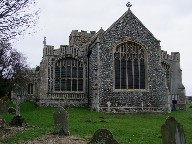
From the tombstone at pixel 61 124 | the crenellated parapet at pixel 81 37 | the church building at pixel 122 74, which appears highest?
the crenellated parapet at pixel 81 37

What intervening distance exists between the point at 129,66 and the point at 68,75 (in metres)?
6.32

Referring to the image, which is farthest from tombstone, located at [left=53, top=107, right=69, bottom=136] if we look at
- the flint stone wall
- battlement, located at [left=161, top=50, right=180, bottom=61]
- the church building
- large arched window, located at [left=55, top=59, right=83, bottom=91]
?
battlement, located at [left=161, top=50, right=180, bottom=61]

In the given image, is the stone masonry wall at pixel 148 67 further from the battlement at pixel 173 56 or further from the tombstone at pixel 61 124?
the tombstone at pixel 61 124

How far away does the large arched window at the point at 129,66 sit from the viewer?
30.8m

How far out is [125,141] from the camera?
13.9 m

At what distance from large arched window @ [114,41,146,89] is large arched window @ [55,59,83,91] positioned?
5.11 meters

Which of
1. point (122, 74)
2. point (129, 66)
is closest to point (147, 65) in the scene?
point (129, 66)

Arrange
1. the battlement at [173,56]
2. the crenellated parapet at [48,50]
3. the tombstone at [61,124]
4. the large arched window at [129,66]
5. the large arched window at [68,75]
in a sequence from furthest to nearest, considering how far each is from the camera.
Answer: the battlement at [173,56]
the crenellated parapet at [48,50]
the large arched window at [68,75]
the large arched window at [129,66]
the tombstone at [61,124]

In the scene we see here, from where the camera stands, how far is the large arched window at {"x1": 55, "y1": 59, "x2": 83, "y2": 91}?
112 feet

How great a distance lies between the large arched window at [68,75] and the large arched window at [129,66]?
16.8 ft

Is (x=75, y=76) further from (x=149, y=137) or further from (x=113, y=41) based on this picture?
(x=149, y=137)

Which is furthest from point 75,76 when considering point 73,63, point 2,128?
point 2,128

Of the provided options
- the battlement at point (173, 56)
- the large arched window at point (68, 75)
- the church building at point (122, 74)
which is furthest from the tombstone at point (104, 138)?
the battlement at point (173, 56)

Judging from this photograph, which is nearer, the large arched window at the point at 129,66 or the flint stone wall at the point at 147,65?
the flint stone wall at the point at 147,65
